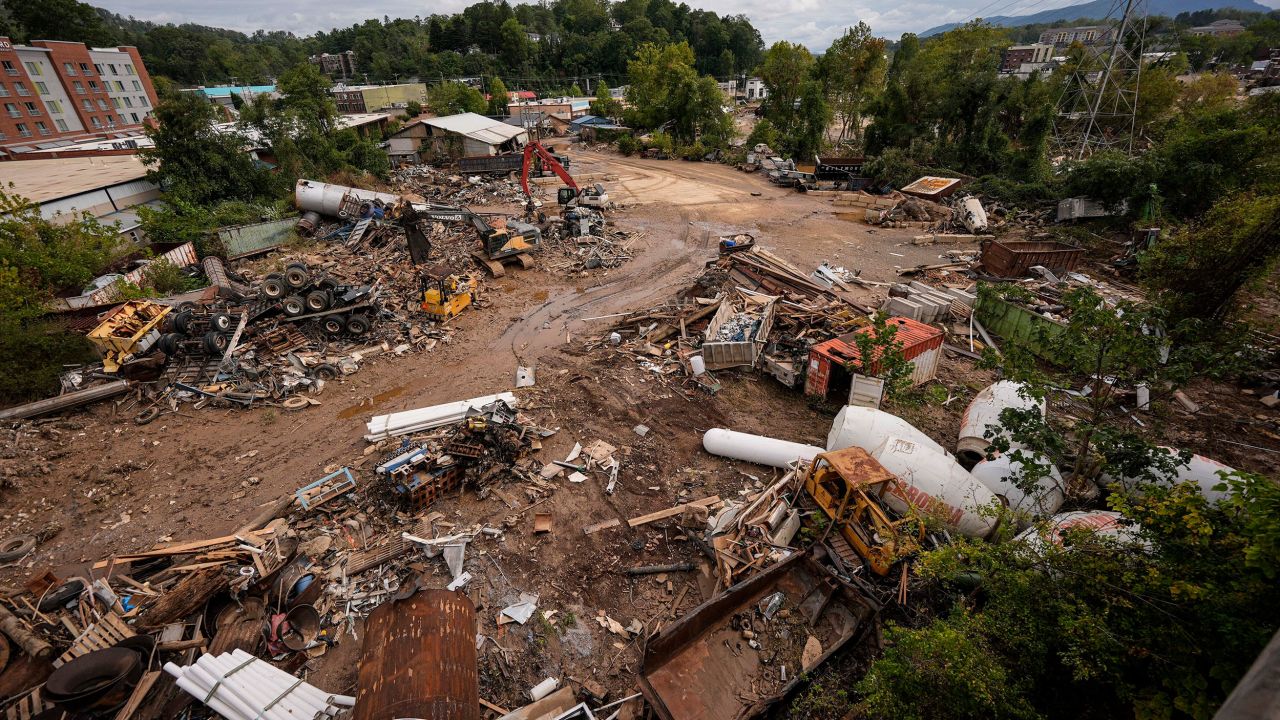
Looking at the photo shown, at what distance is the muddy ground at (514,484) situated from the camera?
24.1 feet

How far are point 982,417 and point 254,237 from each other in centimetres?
2714

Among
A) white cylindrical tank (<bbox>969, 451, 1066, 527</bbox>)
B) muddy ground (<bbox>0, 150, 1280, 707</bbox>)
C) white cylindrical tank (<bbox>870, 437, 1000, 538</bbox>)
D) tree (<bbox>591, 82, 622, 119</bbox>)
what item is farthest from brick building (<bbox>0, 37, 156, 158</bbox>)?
white cylindrical tank (<bbox>969, 451, 1066, 527</bbox>)

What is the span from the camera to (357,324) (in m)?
14.1

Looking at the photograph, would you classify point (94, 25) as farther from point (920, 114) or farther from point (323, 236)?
point (920, 114)

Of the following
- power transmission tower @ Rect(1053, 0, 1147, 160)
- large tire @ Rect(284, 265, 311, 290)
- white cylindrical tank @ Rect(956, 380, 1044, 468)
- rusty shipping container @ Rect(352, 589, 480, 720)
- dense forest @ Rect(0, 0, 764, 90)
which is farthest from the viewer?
dense forest @ Rect(0, 0, 764, 90)

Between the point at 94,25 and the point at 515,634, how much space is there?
99.7 m

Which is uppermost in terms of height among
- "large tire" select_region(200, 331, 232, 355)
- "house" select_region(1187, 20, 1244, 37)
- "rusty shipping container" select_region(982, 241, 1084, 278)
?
"house" select_region(1187, 20, 1244, 37)

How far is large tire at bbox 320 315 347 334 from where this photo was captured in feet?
45.9

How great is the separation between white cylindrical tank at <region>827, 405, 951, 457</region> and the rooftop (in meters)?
30.0

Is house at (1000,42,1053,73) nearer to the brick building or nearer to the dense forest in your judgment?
the dense forest

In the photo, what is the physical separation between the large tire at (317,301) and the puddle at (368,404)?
3801 mm

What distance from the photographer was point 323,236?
2191cm

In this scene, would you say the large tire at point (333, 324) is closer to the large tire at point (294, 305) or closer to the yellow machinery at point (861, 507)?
→ the large tire at point (294, 305)

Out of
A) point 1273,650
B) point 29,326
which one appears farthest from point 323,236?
point 1273,650
